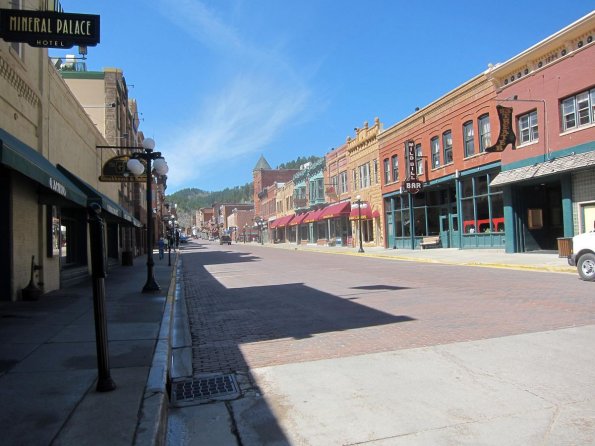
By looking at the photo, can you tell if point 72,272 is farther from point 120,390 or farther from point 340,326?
point 120,390

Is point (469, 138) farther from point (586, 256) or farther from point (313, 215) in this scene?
point (313, 215)

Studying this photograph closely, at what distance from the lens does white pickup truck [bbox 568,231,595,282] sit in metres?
13.5

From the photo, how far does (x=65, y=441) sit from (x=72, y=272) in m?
13.2

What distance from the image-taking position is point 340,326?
8.49 meters

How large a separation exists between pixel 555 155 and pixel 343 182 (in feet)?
90.7

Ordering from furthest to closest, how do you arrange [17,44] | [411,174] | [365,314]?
[411,174] → [17,44] → [365,314]

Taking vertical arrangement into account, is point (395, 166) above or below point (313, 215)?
above

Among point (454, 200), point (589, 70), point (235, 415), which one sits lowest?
point (235, 415)

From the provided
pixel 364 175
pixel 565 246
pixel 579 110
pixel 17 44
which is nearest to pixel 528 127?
pixel 579 110

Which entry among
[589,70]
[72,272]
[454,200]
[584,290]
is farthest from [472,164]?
[72,272]

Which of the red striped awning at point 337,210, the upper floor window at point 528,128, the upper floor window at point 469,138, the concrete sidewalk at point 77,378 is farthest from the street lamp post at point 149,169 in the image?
the red striped awning at point 337,210

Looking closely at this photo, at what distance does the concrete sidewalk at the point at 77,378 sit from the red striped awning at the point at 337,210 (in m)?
36.0

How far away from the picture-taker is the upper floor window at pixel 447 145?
30.4 meters

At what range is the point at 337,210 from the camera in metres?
46.1
